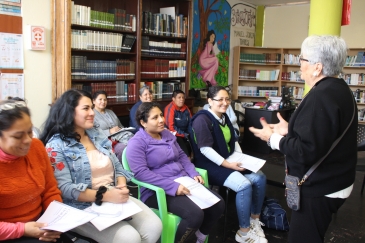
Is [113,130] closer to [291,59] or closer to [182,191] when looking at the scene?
[182,191]

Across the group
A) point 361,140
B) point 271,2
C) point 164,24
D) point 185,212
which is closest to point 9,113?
point 185,212

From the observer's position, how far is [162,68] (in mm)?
5293

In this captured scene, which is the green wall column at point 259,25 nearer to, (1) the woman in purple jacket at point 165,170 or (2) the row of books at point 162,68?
(2) the row of books at point 162,68

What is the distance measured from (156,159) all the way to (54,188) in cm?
77

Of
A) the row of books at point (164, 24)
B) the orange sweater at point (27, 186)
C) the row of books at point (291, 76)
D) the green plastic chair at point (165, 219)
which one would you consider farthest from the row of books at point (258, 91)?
the orange sweater at point (27, 186)

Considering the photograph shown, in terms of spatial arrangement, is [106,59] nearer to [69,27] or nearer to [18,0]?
[69,27]

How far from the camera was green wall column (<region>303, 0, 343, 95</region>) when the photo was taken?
4703 millimetres

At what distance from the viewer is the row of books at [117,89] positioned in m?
4.46

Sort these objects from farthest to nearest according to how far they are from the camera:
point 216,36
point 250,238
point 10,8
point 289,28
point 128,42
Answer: point 289,28
point 216,36
point 128,42
point 10,8
point 250,238

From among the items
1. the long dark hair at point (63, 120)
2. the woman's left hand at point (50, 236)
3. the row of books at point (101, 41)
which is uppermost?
the row of books at point (101, 41)

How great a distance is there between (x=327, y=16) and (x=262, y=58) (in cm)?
304

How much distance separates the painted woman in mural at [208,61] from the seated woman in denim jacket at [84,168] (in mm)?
4743

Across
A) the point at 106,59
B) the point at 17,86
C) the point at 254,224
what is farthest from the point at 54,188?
the point at 106,59

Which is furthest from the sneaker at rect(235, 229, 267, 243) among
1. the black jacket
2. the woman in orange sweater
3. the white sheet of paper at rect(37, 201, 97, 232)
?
the woman in orange sweater
